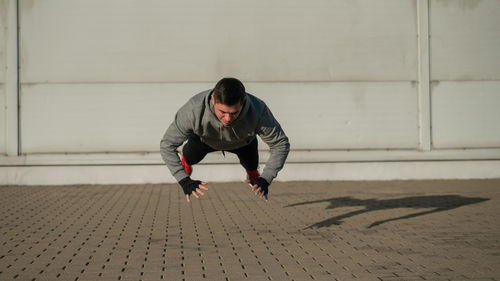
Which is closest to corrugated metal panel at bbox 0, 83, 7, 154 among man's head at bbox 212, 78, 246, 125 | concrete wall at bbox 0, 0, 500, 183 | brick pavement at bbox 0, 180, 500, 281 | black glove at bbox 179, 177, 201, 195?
concrete wall at bbox 0, 0, 500, 183

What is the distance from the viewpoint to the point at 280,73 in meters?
13.7

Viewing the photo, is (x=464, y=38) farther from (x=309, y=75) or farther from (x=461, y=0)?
(x=309, y=75)

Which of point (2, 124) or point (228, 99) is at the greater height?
point (2, 124)

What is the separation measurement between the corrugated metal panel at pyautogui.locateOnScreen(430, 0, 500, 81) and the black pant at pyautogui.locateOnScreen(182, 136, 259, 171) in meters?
8.32

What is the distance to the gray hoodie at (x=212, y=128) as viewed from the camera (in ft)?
19.3

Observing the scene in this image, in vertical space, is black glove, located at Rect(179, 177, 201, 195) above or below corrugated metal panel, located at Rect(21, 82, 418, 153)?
below

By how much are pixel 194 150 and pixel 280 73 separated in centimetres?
692

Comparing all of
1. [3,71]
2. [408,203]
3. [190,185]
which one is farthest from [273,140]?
[3,71]

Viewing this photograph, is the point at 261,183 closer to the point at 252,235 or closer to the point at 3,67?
the point at 252,235

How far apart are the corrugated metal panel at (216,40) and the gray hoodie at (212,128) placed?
7.61 meters

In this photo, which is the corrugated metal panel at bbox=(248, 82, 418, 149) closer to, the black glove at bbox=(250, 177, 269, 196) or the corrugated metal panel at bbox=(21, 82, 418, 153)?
the corrugated metal panel at bbox=(21, 82, 418, 153)

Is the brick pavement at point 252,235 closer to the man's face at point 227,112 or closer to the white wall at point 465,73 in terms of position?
the man's face at point 227,112

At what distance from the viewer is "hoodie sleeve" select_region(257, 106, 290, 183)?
604cm

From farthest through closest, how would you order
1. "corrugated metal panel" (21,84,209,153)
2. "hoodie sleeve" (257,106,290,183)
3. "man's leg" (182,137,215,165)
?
"corrugated metal panel" (21,84,209,153)
"man's leg" (182,137,215,165)
"hoodie sleeve" (257,106,290,183)
